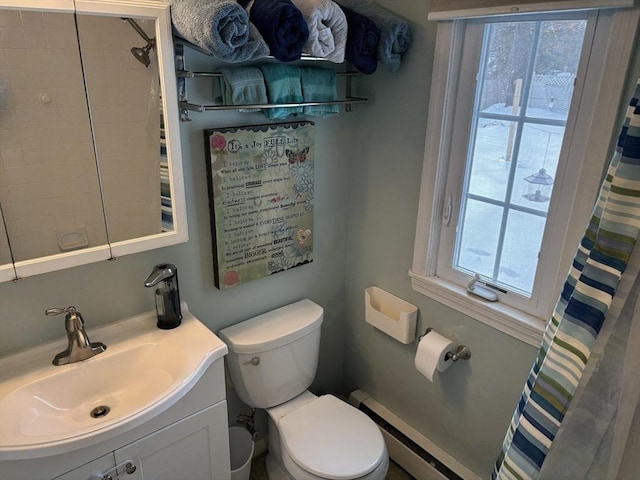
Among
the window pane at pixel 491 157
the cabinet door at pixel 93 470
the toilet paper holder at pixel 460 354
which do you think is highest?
the window pane at pixel 491 157

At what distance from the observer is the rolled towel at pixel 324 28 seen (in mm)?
1478

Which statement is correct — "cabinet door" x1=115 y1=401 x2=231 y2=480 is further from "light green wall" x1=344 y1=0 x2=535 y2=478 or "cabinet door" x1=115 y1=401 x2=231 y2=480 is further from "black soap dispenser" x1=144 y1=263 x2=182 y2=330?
"light green wall" x1=344 y1=0 x2=535 y2=478

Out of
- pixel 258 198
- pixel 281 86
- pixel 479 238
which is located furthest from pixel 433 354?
pixel 281 86

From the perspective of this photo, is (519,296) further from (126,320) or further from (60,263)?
(60,263)

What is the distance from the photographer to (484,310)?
1.71m

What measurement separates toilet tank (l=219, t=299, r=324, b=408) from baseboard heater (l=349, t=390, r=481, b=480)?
1.54 feet

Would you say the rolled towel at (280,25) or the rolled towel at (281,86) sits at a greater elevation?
the rolled towel at (280,25)

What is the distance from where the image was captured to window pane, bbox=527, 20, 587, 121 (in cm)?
137

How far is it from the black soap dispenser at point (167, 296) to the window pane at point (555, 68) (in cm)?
127

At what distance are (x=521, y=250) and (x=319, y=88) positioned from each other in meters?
0.93

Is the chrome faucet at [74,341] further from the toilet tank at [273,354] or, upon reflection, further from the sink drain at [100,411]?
the toilet tank at [273,354]

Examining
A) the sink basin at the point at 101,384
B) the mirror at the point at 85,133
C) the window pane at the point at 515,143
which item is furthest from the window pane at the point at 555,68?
the sink basin at the point at 101,384

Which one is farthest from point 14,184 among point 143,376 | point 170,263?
point 143,376

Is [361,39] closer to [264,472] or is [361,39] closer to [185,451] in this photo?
[185,451]
